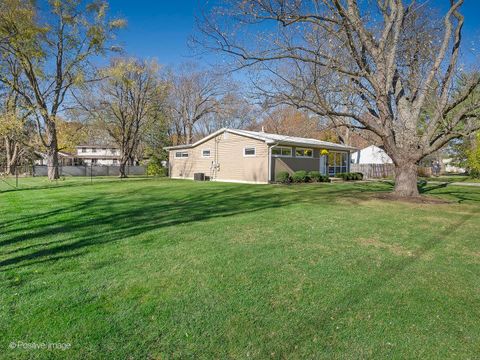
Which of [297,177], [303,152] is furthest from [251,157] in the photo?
[303,152]

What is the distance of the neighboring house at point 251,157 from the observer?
18.5m

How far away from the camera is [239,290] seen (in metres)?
3.16

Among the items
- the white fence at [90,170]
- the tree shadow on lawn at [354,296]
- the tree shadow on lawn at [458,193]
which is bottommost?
the tree shadow on lawn at [354,296]

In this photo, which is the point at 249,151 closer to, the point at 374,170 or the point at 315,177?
the point at 315,177

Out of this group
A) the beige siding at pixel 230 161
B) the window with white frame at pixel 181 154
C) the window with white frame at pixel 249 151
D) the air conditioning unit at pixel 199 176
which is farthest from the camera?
the window with white frame at pixel 181 154

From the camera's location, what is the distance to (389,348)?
89.1 inches

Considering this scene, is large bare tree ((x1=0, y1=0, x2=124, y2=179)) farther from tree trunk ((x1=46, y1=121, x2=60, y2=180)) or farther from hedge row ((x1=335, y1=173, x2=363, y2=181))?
hedge row ((x1=335, y1=173, x2=363, y2=181))

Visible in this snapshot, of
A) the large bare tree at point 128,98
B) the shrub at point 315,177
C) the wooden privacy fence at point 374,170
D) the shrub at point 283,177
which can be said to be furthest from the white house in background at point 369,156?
the large bare tree at point 128,98

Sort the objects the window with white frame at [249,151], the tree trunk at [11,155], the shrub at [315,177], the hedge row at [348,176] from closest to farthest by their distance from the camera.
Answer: the window with white frame at [249,151] → the shrub at [315,177] → the hedge row at [348,176] → the tree trunk at [11,155]

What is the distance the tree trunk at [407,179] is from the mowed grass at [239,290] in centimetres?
532

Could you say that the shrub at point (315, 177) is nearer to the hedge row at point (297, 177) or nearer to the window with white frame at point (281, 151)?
the hedge row at point (297, 177)

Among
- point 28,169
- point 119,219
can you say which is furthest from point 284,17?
point 28,169

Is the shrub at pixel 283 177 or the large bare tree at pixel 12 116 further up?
the large bare tree at pixel 12 116

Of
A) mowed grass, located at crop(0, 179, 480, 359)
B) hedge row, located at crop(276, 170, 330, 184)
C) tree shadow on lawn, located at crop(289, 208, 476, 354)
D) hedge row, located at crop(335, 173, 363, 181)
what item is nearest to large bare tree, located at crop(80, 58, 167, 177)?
hedge row, located at crop(276, 170, 330, 184)
